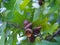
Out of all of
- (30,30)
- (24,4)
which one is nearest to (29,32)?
(30,30)

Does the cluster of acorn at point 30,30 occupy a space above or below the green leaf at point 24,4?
below

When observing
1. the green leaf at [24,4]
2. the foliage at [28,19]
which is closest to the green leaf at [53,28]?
the foliage at [28,19]

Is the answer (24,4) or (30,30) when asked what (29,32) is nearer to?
(30,30)

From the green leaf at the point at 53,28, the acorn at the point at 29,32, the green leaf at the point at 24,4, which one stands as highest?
the green leaf at the point at 24,4

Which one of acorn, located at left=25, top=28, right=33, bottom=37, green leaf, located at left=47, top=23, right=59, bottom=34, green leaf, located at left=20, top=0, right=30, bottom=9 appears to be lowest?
acorn, located at left=25, top=28, right=33, bottom=37

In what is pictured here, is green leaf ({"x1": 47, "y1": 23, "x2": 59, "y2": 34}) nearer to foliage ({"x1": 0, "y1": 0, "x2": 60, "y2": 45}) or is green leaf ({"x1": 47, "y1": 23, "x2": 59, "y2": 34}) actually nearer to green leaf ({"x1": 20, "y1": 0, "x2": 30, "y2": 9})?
foliage ({"x1": 0, "y1": 0, "x2": 60, "y2": 45})

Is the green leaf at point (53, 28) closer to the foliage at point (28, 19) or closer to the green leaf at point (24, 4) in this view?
the foliage at point (28, 19)

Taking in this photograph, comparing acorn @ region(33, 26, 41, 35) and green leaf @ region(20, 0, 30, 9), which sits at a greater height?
green leaf @ region(20, 0, 30, 9)

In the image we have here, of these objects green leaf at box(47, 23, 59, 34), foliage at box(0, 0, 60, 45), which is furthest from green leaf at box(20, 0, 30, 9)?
green leaf at box(47, 23, 59, 34)

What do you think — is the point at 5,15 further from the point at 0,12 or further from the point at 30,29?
Result: the point at 30,29

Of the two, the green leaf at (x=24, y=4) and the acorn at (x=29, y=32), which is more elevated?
the green leaf at (x=24, y=4)

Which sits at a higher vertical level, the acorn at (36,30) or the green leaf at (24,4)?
the green leaf at (24,4)
